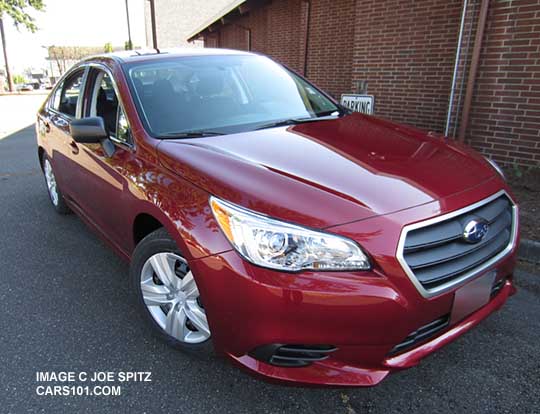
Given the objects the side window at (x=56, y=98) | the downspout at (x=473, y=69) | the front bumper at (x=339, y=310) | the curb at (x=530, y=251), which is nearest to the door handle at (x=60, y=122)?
the side window at (x=56, y=98)

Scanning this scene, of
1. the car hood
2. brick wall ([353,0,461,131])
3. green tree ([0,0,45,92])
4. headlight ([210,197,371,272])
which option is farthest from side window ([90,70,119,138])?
green tree ([0,0,45,92])

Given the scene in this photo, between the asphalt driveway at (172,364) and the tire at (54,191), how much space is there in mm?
1109

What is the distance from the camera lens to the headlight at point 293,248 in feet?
5.66

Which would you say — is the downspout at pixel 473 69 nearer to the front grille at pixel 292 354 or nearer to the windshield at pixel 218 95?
the windshield at pixel 218 95

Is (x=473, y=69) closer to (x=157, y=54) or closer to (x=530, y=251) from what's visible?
(x=530, y=251)

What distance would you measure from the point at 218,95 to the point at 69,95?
71.0 inches

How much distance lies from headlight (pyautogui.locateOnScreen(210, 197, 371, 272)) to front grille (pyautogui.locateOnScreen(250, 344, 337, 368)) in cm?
34

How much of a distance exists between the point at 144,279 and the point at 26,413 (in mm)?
832

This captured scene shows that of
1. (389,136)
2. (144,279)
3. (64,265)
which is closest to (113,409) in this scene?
(144,279)

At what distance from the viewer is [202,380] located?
226 centimetres

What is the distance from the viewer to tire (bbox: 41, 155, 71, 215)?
4446mm

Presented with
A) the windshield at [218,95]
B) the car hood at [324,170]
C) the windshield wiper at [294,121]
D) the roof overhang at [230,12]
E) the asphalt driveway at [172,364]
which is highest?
the roof overhang at [230,12]

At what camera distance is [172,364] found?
2.38 meters

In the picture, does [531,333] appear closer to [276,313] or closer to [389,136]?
[389,136]
